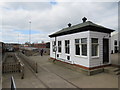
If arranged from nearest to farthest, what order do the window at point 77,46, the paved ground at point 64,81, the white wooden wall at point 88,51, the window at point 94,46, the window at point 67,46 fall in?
the paved ground at point 64,81, the white wooden wall at point 88,51, the window at point 94,46, the window at point 77,46, the window at point 67,46

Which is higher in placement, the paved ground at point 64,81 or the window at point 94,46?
the window at point 94,46

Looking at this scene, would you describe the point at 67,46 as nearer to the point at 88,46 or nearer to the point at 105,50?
the point at 88,46

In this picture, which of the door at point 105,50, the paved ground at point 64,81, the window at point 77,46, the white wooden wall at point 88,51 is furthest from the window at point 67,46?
the paved ground at point 64,81

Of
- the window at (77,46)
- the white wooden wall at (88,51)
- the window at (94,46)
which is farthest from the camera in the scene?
the window at (77,46)

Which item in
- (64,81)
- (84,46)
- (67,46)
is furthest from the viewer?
(67,46)

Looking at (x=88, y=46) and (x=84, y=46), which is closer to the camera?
→ (x=88, y=46)

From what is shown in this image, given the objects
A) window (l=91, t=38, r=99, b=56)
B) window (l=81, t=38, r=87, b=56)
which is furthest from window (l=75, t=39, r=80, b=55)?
window (l=91, t=38, r=99, b=56)

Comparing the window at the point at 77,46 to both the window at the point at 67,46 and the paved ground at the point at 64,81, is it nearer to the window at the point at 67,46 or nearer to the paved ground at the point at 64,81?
the window at the point at 67,46

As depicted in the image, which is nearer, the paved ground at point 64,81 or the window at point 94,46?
the paved ground at point 64,81

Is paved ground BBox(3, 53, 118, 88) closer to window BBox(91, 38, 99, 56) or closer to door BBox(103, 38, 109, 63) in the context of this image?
window BBox(91, 38, 99, 56)

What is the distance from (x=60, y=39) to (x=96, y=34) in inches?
182

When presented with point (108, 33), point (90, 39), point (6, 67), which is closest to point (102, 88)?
point (90, 39)

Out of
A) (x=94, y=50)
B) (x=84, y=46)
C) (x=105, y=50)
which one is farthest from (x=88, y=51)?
(x=105, y=50)

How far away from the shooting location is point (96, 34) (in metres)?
7.63
